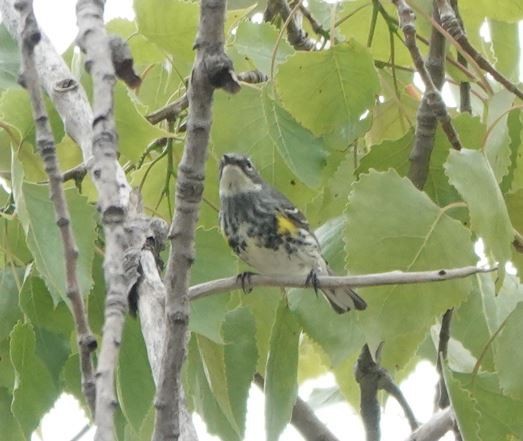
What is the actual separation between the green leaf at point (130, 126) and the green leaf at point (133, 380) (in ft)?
0.84

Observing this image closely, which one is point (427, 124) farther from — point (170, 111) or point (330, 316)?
point (170, 111)

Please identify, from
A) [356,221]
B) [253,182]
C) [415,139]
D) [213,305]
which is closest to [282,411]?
[213,305]

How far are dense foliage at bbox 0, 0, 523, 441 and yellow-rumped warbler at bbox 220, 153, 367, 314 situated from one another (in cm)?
39

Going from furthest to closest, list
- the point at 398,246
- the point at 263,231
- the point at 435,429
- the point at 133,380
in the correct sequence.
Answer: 1. the point at 263,231
2. the point at 435,429
3. the point at 133,380
4. the point at 398,246

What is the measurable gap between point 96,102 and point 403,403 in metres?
1.41

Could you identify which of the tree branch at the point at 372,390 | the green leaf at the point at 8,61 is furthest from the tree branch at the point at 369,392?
the green leaf at the point at 8,61

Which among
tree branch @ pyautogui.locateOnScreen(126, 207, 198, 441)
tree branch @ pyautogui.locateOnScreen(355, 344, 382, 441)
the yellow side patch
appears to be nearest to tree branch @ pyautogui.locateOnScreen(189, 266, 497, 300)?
tree branch @ pyautogui.locateOnScreen(126, 207, 198, 441)

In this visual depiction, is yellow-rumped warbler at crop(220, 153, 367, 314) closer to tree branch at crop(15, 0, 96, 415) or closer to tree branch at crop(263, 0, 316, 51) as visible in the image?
tree branch at crop(263, 0, 316, 51)

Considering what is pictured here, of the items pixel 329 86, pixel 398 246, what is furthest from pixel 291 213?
pixel 398 246

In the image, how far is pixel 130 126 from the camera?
183 cm

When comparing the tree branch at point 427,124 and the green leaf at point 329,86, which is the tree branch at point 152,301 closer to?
the green leaf at point 329,86

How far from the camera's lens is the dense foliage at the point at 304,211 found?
5.75ft

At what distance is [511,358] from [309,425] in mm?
784

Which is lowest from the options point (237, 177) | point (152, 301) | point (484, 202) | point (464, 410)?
point (464, 410)
